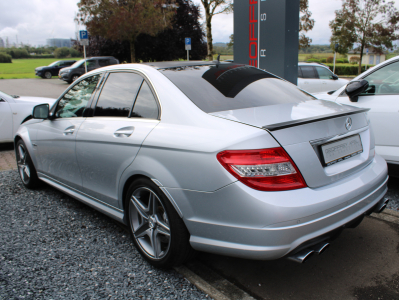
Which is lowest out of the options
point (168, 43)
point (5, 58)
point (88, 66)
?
point (88, 66)

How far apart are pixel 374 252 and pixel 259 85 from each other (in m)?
1.66

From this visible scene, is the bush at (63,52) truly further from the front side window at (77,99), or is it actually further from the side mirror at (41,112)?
the front side window at (77,99)

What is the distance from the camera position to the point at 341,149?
7.75 feet

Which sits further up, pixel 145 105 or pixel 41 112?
pixel 145 105

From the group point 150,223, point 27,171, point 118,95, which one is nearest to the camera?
point 150,223

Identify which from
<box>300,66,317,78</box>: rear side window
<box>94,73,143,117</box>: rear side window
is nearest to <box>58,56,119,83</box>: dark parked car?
<box>300,66,317,78</box>: rear side window

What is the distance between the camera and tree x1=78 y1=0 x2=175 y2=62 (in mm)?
24734

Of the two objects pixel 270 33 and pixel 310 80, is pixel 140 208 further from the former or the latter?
pixel 310 80

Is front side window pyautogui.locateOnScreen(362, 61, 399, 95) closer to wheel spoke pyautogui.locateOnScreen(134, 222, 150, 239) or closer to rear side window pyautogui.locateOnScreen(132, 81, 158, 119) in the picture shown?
rear side window pyautogui.locateOnScreen(132, 81, 158, 119)

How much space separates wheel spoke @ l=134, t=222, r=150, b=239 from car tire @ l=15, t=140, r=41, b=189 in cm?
237

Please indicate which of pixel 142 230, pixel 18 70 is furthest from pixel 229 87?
pixel 18 70

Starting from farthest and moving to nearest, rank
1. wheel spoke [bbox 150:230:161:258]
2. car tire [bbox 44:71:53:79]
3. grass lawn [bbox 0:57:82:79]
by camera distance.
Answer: grass lawn [bbox 0:57:82:79], car tire [bbox 44:71:53:79], wheel spoke [bbox 150:230:161:258]

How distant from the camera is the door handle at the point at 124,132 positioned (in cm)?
269

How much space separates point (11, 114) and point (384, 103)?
22.8ft
